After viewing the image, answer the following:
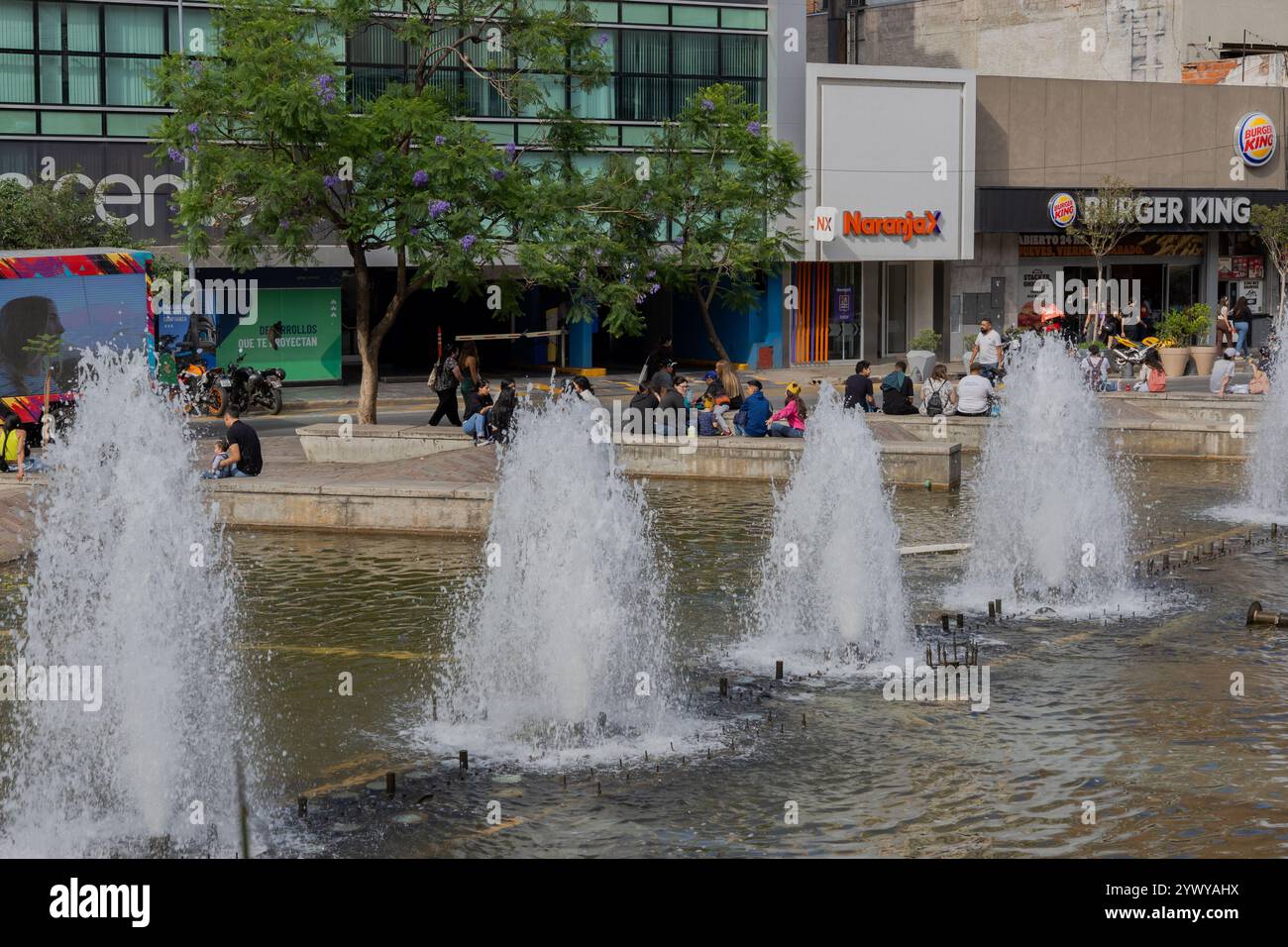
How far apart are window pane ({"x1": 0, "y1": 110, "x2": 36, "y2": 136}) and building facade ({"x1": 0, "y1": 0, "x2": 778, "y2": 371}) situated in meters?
0.02

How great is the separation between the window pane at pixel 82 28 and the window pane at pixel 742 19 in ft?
46.5

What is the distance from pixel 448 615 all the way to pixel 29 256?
1507cm

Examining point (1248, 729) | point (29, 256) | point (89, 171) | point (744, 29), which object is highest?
point (744, 29)

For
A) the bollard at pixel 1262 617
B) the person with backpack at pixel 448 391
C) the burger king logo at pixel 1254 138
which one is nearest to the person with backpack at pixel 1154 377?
the person with backpack at pixel 448 391

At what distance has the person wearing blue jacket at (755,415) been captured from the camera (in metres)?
23.9

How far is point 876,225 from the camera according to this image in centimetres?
4338

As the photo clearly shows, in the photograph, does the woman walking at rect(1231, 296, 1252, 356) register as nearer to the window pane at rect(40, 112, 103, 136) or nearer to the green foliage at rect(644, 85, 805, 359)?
the green foliage at rect(644, 85, 805, 359)

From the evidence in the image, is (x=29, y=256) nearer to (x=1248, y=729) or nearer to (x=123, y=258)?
(x=123, y=258)

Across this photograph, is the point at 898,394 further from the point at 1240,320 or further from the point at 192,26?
the point at 1240,320

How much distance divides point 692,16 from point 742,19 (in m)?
1.30

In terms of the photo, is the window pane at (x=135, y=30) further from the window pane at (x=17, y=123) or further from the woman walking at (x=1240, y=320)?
the woman walking at (x=1240, y=320)

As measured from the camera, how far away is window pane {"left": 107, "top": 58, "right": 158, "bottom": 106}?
3578 cm

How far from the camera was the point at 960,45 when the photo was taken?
54625 millimetres

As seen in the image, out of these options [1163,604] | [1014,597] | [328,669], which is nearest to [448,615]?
[328,669]
